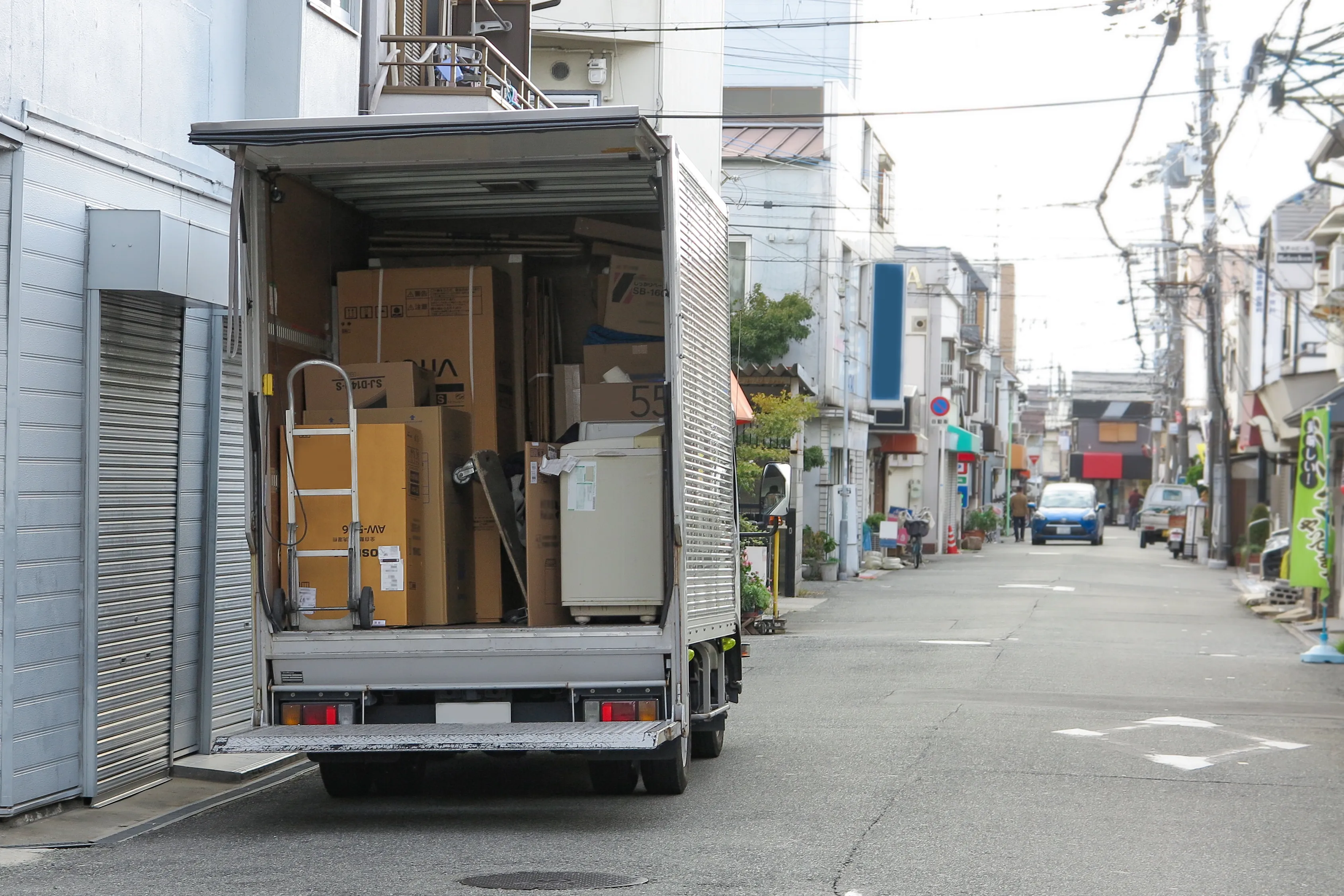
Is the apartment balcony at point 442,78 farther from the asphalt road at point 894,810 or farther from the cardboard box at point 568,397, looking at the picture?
the asphalt road at point 894,810

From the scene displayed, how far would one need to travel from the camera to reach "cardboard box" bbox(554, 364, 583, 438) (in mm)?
9508

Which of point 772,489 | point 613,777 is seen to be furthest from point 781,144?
point 613,777

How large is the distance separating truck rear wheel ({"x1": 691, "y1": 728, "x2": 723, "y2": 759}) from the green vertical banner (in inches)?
428

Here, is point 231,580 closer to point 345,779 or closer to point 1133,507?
point 345,779

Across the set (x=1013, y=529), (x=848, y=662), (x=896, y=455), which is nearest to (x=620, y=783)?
(x=848, y=662)

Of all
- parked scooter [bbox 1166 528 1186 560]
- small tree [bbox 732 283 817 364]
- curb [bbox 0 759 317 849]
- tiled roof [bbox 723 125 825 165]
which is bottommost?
curb [bbox 0 759 317 849]

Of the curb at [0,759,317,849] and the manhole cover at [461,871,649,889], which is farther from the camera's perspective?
the curb at [0,759,317,849]

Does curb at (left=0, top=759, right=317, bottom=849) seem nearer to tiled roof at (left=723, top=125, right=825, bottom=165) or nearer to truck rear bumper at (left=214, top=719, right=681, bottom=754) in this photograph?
truck rear bumper at (left=214, top=719, right=681, bottom=754)

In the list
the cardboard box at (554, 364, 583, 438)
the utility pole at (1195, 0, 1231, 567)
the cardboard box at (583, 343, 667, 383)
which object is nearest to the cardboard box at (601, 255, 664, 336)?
the cardboard box at (583, 343, 667, 383)

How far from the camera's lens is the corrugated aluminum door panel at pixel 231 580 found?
986 cm

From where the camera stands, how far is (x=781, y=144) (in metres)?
31.2

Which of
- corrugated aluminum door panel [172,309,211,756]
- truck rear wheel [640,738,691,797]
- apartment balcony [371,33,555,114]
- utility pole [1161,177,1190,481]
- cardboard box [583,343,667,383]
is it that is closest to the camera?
truck rear wheel [640,738,691,797]

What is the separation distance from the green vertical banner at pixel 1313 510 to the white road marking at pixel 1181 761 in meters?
8.97

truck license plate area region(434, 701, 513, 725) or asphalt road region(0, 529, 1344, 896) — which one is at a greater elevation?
truck license plate area region(434, 701, 513, 725)
